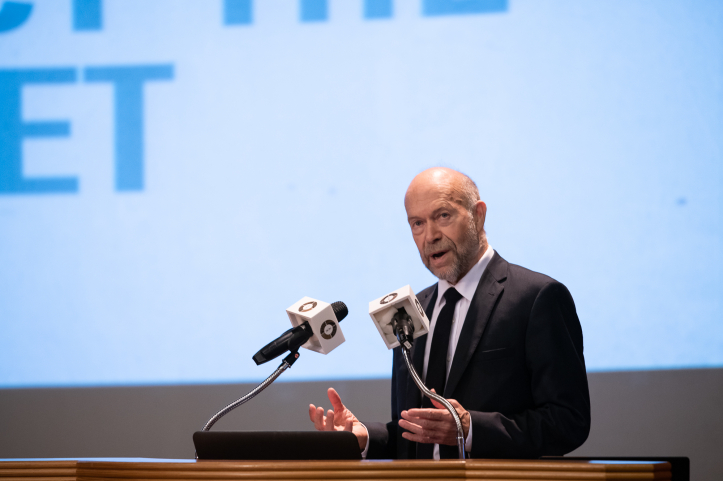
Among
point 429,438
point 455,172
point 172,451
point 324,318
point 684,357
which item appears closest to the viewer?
point 429,438

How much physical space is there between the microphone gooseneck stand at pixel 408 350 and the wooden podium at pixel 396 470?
192 mm

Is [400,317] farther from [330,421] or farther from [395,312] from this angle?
[330,421]

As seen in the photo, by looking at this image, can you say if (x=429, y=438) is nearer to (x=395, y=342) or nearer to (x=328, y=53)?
(x=395, y=342)

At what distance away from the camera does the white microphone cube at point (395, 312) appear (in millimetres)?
1518

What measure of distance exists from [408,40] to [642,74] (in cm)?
111

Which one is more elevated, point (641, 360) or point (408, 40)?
point (408, 40)

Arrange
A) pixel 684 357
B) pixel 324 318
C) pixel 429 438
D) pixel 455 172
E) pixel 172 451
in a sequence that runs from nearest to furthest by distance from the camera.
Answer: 1. pixel 429 438
2. pixel 324 318
3. pixel 455 172
4. pixel 684 357
5. pixel 172 451

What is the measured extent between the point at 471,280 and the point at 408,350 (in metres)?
0.60

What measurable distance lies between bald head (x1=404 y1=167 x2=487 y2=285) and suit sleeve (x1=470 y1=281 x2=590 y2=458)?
299 millimetres

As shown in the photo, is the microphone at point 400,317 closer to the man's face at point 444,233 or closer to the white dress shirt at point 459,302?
the white dress shirt at point 459,302

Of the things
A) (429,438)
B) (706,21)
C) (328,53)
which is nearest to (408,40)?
(328,53)

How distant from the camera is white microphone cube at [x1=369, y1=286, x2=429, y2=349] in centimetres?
152

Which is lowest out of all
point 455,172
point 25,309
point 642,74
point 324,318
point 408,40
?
point 25,309

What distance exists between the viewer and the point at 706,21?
9.13 ft
